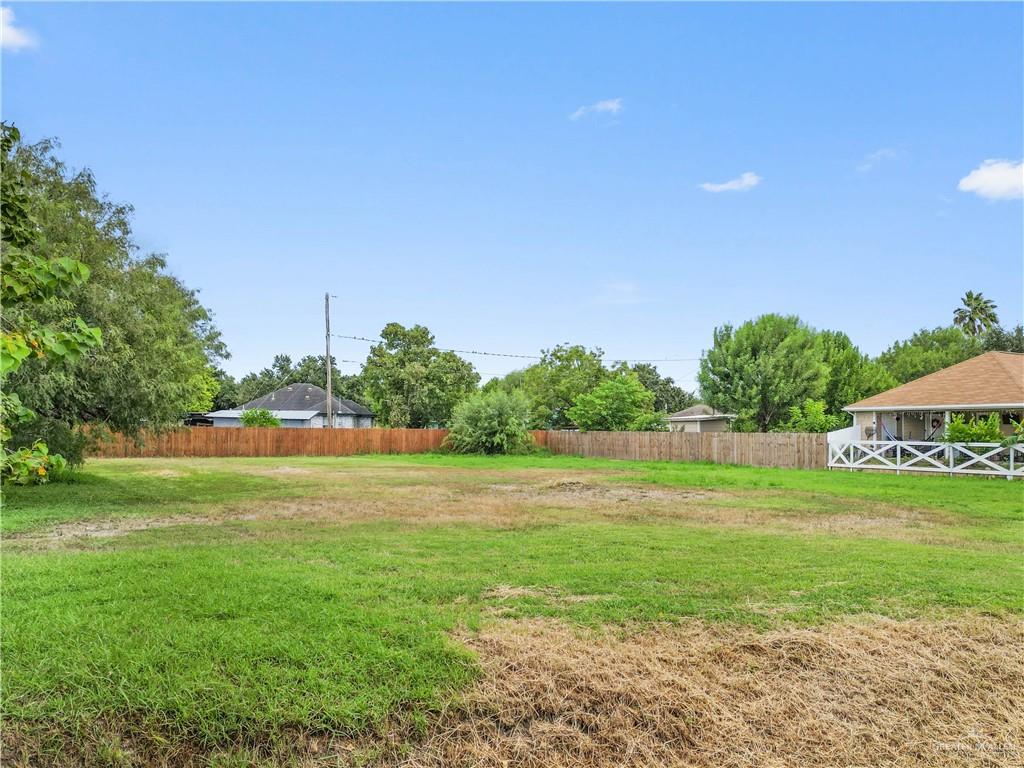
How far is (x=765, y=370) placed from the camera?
29.3m

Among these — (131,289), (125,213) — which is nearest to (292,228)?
(125,213)

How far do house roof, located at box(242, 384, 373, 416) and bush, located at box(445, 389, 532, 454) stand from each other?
19.5 meters

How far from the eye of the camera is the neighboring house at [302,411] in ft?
153

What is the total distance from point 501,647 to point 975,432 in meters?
18.7

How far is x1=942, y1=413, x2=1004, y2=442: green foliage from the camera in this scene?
1692 cm

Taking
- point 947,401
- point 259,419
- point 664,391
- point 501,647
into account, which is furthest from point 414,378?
point 501,647

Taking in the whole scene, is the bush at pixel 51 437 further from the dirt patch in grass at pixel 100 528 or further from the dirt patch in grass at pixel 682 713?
the dirt patch in grass at pixel 682 713

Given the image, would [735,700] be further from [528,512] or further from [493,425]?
[493,425]

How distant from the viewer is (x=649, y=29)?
9086 mm

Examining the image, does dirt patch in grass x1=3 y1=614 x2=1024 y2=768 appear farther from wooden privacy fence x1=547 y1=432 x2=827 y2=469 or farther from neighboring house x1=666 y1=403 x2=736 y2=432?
neighboring house x1=666 y1=403 x2=736 y2=432

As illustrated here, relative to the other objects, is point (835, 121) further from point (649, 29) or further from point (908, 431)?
point (908, 431)

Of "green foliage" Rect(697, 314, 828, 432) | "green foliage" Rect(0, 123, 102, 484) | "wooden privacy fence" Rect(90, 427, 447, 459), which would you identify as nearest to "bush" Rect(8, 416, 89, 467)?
"green foliage" Rect(0, 123, 102, 484)

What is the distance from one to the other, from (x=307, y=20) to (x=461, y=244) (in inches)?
631

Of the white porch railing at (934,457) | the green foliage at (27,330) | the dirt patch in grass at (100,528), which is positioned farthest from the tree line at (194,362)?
the white porch railing at (934,457)
